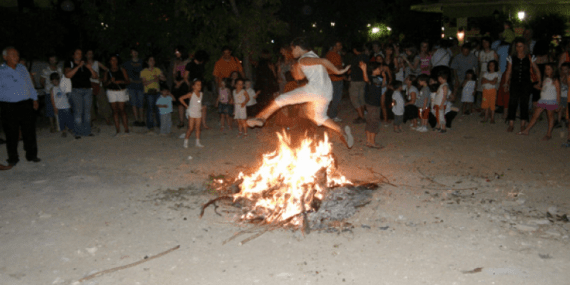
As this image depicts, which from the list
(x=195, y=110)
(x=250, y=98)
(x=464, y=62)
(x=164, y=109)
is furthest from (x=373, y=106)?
(x=464, y=62)

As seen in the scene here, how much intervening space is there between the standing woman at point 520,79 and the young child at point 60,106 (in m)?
9.18

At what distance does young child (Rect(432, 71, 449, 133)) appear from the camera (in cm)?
1055

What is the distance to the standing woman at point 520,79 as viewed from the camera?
10.1 m

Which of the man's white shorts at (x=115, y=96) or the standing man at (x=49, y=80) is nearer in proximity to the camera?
the man's white shorts at (x=115, y=96)

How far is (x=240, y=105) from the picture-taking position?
1037 centimetres

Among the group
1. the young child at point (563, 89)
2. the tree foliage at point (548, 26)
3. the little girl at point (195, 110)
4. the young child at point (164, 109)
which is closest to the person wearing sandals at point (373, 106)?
the little girl at point (195, 110)

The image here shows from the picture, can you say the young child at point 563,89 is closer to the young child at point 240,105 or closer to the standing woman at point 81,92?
the young child at point 240,105

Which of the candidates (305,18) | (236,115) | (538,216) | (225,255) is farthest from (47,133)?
(305,18)

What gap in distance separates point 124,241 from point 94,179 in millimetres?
2567

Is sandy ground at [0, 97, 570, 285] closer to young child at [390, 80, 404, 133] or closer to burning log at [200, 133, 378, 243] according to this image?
burning log at [200, 133, 378, 243]

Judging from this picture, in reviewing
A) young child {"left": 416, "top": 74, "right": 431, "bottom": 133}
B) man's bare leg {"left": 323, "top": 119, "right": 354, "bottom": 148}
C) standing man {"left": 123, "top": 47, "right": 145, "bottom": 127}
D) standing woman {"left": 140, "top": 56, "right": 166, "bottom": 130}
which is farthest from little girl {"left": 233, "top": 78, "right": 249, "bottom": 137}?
young child {"left": 416, "top": 74, "right": 431, "bottom": 133}

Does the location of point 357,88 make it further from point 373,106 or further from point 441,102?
point 373,106

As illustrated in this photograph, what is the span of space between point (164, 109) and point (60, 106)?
211cm

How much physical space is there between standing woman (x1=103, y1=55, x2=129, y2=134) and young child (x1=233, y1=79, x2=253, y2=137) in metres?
2.44
